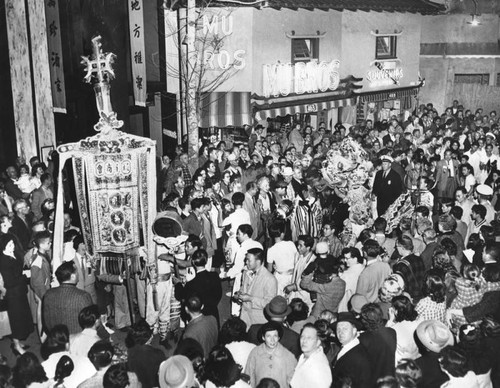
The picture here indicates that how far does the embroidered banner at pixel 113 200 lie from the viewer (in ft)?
30.9

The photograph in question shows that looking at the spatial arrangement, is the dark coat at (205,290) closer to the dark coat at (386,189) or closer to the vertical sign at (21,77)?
the dark coat at (386,189)

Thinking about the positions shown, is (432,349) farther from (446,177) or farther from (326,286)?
(446,177)

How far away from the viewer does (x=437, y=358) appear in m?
6.05

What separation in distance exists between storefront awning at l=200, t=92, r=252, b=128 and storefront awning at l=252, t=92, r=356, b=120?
0.43 m

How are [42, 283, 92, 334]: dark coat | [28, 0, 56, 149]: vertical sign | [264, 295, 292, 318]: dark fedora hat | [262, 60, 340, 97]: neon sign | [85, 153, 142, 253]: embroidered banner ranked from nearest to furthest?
[264, 295, 292, 318]: dark fedora hat
[42, 283, 92, 334]: dark coat
[85, 153, 142, 253]: embroidered banner
[28, 0, 56, 149]: vertical sign
[262, 60, 340, 97]: neon sign

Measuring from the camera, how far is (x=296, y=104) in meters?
19.9

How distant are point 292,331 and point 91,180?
4.17 m

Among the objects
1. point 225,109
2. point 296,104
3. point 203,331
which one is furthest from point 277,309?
point 296,104

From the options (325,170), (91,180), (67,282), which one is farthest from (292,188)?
(67,282)

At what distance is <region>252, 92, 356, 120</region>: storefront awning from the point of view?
19.0 meters

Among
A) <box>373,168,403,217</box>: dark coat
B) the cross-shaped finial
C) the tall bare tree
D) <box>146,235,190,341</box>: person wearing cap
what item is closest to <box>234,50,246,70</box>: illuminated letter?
the tall bare tree

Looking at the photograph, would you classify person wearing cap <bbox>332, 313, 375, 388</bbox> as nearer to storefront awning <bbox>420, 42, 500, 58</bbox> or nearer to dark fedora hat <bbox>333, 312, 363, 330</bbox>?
A: dark fedora hat <bbox>333, 312, 363, 330</bbox>

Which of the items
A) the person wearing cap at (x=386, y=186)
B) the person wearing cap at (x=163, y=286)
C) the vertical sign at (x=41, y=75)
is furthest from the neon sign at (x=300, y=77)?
the person wearing cap at (x=163, y=286)

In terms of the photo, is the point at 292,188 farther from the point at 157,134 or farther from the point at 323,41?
the point at 323,41
